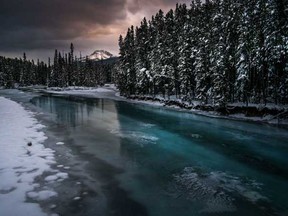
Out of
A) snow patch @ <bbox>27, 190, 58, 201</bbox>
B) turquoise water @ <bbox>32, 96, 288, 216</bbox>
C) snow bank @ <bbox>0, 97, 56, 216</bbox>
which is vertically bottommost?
turquoise water @ <bbox>32, 96, 288, 216</bbox>

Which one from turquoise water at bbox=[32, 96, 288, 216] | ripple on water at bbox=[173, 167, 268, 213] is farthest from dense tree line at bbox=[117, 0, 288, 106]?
ripple on water at bbox=[173, 167, 268, 213]

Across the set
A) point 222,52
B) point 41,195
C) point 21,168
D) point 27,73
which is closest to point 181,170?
point 41,195

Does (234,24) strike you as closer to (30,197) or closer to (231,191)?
(231,191)

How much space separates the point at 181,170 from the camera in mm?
13734

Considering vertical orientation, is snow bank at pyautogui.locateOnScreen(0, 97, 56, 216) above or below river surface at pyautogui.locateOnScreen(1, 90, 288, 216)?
above

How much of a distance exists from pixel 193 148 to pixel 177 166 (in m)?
4.32

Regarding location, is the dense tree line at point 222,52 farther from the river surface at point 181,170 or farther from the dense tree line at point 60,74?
the dense tree line at point 60,74

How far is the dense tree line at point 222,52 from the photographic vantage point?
102 feet

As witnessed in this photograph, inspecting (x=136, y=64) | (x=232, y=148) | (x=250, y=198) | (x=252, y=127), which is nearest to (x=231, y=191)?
(x=250, y=198)

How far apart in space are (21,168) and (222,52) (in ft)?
98.8

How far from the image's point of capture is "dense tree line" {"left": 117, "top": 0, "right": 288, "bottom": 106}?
31.1 metres

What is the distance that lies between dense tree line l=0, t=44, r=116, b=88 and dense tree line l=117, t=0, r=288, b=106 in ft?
232

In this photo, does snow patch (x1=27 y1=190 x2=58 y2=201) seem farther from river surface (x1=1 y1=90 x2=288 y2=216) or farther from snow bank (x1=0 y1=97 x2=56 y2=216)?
river surface (x1=1 y1=90 x2=288 y2=216)

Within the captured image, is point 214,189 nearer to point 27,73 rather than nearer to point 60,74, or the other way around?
point 60,74
